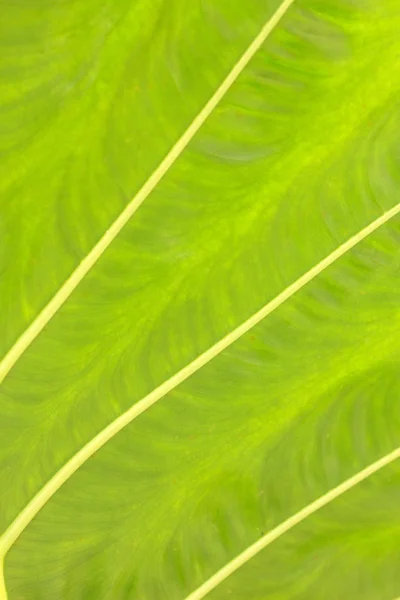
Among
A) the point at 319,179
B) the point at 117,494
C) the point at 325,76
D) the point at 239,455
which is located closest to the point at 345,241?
the point at 319,179

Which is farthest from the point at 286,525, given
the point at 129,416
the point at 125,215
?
the point at 125,215

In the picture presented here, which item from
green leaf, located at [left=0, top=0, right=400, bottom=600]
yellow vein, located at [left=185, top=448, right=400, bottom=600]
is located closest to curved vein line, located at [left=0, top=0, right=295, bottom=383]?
green leaf, located at [left=0, top=0, right=400, bottom=600]

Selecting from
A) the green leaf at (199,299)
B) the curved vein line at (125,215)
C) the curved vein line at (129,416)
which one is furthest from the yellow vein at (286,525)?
the curved vein line at (125,215)

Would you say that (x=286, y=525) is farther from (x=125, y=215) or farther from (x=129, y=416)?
(x=125, y=215)

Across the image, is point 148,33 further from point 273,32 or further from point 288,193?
point 288,193

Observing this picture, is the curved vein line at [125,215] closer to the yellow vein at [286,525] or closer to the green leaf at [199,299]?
the green leaf at [199,299]

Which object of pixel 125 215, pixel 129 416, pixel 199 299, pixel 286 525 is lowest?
pixel 286 525
